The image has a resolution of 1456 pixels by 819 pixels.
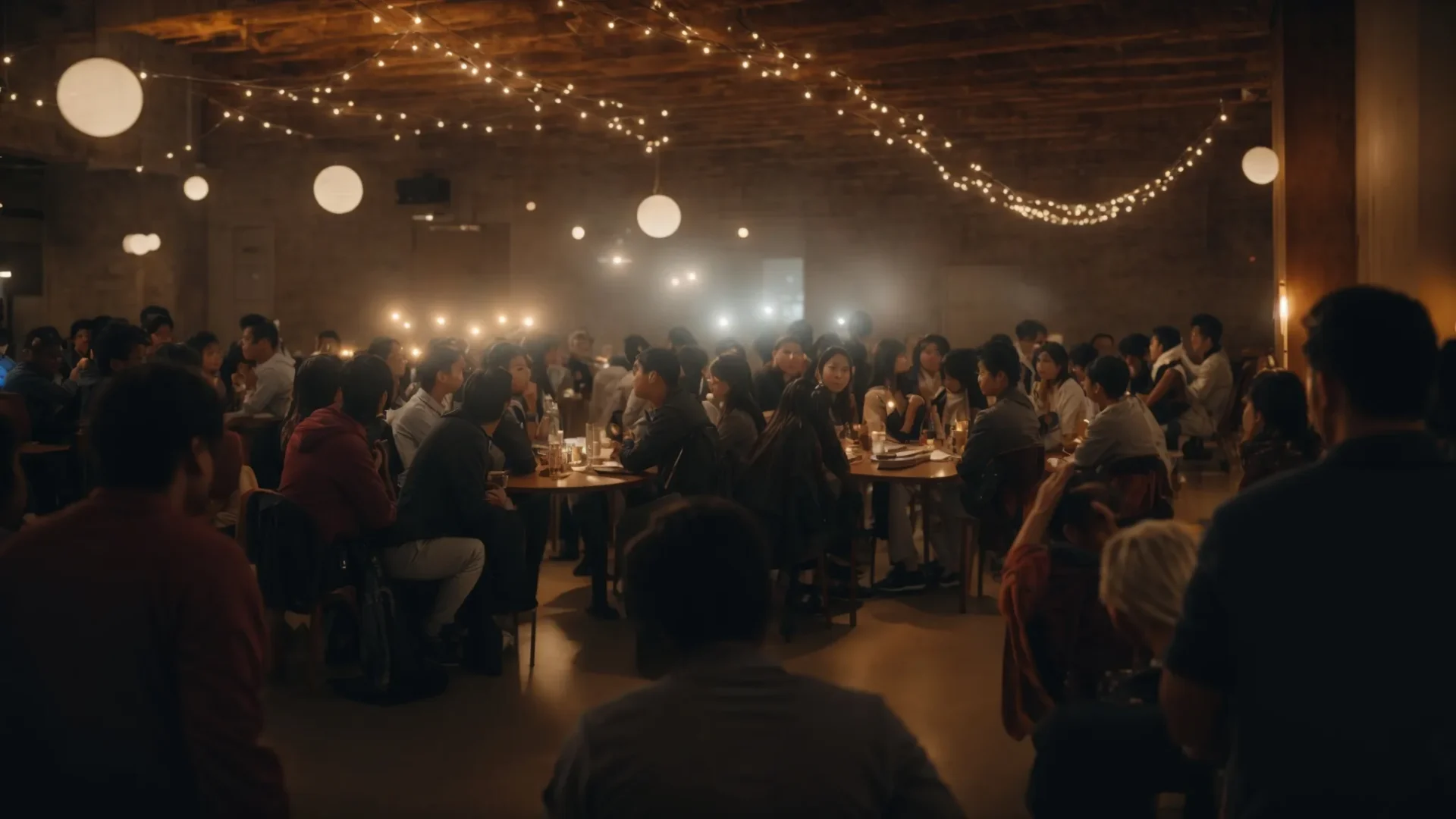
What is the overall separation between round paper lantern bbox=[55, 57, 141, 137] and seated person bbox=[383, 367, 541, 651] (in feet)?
7.94

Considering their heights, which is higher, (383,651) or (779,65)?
(779,65)

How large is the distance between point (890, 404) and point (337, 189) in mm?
4880

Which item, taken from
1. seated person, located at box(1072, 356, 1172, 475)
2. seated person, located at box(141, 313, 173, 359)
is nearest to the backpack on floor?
seated person, located at box(1072, 356, 1172, 475)

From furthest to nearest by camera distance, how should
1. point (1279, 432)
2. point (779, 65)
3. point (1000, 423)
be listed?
point (779, 65) → point (1000, 423) → point (1279, 432)

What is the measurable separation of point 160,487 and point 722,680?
102 cm

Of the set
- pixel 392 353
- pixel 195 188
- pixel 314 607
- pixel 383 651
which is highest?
pixel 195 188

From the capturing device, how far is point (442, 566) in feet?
16.6

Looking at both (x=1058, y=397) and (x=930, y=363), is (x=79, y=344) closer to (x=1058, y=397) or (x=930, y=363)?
(x=930, y=363)

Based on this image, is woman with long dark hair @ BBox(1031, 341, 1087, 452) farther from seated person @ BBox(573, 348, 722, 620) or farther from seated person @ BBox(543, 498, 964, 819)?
seated person @ BBox(543, 498, 964, 819)

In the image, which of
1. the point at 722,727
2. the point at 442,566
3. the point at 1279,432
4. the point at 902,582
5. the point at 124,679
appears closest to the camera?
the point at 722,727

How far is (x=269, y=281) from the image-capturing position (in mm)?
15141

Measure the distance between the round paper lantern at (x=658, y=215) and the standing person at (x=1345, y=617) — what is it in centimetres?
891

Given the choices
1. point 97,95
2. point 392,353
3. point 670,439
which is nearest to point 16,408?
point 97,95

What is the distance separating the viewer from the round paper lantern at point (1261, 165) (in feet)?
29.6
